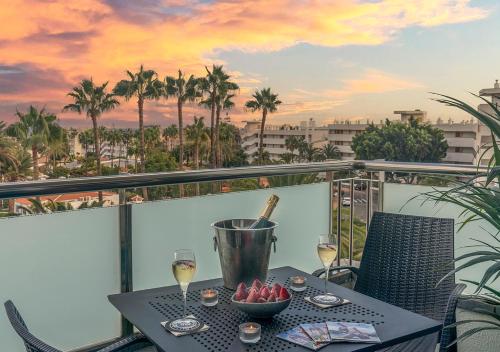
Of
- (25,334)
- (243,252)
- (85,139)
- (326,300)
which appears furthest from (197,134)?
(25,334)

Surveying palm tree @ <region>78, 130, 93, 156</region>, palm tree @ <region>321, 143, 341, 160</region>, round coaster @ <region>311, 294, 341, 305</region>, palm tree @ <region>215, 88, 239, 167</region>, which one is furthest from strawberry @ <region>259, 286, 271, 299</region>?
palm tree @ <region>78, 130, 93, 156</region>

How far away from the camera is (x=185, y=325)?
164 cm

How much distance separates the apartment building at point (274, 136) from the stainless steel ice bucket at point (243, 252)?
2814cm

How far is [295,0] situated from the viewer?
71.6 feet

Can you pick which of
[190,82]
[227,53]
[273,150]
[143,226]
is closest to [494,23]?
[227,53]

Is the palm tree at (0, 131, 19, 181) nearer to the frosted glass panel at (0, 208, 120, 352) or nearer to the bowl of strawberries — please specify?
the frosted glass panel at (0, 208, 120, 352)

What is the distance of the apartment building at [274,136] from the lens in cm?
3012

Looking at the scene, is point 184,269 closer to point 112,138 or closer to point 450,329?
point 450,329

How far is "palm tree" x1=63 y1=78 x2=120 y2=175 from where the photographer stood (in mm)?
28328

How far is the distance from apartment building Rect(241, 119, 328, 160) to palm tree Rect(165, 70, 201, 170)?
425 centimetres

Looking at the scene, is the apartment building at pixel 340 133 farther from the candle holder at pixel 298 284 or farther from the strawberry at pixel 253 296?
the strawberry at pixel 253 296

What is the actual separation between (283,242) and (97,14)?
24.3 metres

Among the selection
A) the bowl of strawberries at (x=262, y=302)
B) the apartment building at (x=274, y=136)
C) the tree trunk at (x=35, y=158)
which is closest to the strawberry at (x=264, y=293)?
the bowl of strawberries at (x=262, y=302)

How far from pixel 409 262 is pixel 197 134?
36494 millimetres
